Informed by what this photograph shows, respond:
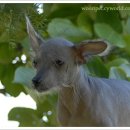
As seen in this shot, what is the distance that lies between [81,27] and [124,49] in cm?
13

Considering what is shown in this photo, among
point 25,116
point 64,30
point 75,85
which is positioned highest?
point 64,30

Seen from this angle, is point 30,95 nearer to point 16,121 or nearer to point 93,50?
point 16,121

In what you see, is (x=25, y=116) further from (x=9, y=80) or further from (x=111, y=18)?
(x=111, y=18)

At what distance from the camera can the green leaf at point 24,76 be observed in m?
0.85

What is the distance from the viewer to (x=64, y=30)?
3.45ft

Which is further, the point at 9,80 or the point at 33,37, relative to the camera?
the point at 9,80

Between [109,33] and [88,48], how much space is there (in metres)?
0.29

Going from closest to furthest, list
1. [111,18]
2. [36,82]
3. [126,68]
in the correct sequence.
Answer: [36,82], [126,68], [111,18]

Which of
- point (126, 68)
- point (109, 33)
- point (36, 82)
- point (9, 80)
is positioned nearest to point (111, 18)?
point (109, 33)

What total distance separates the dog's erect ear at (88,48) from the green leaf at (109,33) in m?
0.26

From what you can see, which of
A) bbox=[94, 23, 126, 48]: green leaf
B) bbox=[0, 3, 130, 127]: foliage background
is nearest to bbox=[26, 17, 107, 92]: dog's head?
bbox=[0, 3, 130, 127]: foliage background

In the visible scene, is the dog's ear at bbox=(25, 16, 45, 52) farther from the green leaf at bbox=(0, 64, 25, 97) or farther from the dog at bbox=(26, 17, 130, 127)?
the green leaf at bbox=(0, 64, 25, 97)

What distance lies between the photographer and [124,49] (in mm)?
1205

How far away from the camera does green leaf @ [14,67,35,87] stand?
2.80ft
